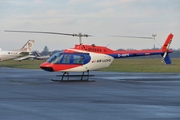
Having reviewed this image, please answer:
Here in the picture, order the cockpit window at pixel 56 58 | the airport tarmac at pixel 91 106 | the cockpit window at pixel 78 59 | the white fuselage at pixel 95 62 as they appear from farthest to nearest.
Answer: the white fuselage at pixel 95 62 → the cockpit window at pixel 78 59 → the cockpit window at pixel 56 58 → the airport tarmac at pixel 91 106

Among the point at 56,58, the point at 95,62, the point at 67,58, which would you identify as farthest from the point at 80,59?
the point at 56,58

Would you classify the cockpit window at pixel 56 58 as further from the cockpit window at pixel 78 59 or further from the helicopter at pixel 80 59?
the cockpit window at pixel 78 59

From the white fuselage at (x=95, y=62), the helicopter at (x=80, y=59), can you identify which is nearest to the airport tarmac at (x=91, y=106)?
the helicopter at (x=80, y=59)

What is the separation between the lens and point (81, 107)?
603 inches

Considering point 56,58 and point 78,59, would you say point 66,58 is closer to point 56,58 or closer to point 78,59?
point 56,58

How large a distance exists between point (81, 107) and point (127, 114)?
6.84ft

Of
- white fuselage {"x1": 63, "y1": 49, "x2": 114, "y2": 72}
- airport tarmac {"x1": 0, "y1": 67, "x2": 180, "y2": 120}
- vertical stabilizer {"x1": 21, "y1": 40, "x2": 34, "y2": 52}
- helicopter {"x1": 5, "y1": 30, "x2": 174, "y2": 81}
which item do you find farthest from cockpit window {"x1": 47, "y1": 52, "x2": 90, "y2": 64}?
vertical stabilizer {"x1": 21, "y1": 40, "x2": 34, "y2": 52}

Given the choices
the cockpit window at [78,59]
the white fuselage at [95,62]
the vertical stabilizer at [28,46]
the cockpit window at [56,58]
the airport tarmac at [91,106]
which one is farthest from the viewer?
the vertical stabilizer at [28,46]

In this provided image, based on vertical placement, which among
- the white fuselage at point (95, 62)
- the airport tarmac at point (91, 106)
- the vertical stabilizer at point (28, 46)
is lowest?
the airport tarmac at point (91, 106)

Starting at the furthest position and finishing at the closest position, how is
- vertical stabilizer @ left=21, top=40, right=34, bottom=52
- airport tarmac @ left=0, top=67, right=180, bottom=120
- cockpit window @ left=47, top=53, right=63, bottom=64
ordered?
vertical stabilizer @ left=21, top=40, right=34, bottom=52
cockpit window @ left=47, top=53, right=63, bottom=64
airport tarmac @ left=0, top=67, right=180, bottom=120

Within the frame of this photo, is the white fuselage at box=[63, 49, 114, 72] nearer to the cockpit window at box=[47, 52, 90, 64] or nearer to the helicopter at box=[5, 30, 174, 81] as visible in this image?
the helicopter at box=[5, 30, 174, 81]

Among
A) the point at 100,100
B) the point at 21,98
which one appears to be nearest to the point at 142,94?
the point at 100,100

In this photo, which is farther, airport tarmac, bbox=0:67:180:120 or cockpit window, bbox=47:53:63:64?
cockpit window, bbox=47:53:63:64

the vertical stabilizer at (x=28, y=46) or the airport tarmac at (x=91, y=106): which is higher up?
the vertical stabilizer at (x=28, y=46)
